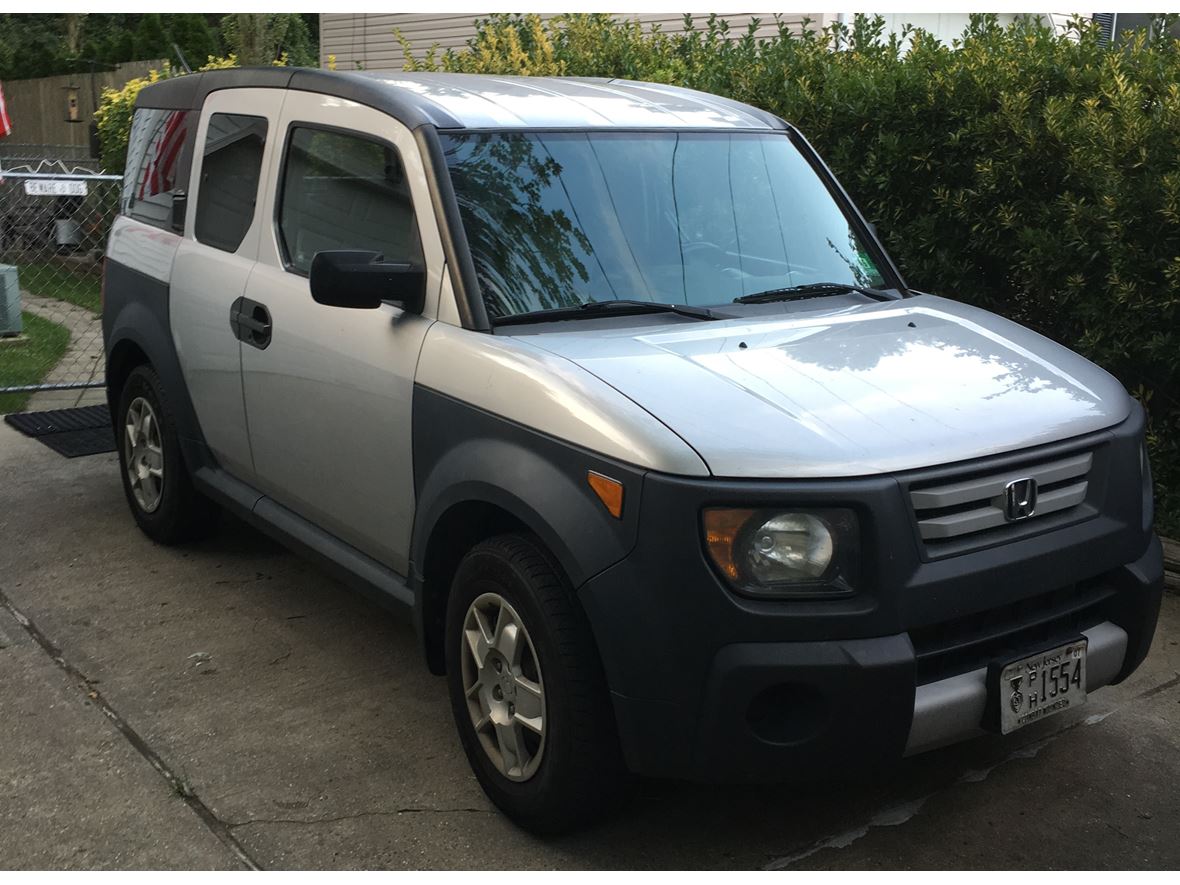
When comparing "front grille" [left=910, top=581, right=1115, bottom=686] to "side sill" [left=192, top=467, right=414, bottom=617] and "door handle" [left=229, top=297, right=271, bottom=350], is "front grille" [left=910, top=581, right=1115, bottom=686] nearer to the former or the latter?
"side sill" [left=192, top=467, right=414, bottom=617]

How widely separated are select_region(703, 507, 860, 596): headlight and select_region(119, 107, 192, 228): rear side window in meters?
3.36

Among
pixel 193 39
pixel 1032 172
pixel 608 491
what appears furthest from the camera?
pixel 193 39

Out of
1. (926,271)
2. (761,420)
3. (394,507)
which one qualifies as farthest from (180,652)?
(926,271)

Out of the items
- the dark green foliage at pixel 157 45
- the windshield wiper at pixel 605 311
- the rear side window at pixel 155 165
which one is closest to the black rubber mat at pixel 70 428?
the rear side window at pixel 155 165

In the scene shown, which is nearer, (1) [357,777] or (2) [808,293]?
(1) [357,777]

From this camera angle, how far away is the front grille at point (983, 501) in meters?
3.12

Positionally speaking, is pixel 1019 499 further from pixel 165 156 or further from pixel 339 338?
pixel 165 156

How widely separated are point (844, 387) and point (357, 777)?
1832mm

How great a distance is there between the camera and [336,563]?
438 centimetres

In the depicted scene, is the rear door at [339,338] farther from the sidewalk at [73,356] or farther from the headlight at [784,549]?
the sidewalk at [73,356]

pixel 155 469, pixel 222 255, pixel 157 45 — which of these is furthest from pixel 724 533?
pixel 157 45

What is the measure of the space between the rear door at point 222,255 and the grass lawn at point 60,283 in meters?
7.74

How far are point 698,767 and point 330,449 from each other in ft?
5.89

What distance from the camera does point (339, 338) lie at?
4.17 m
